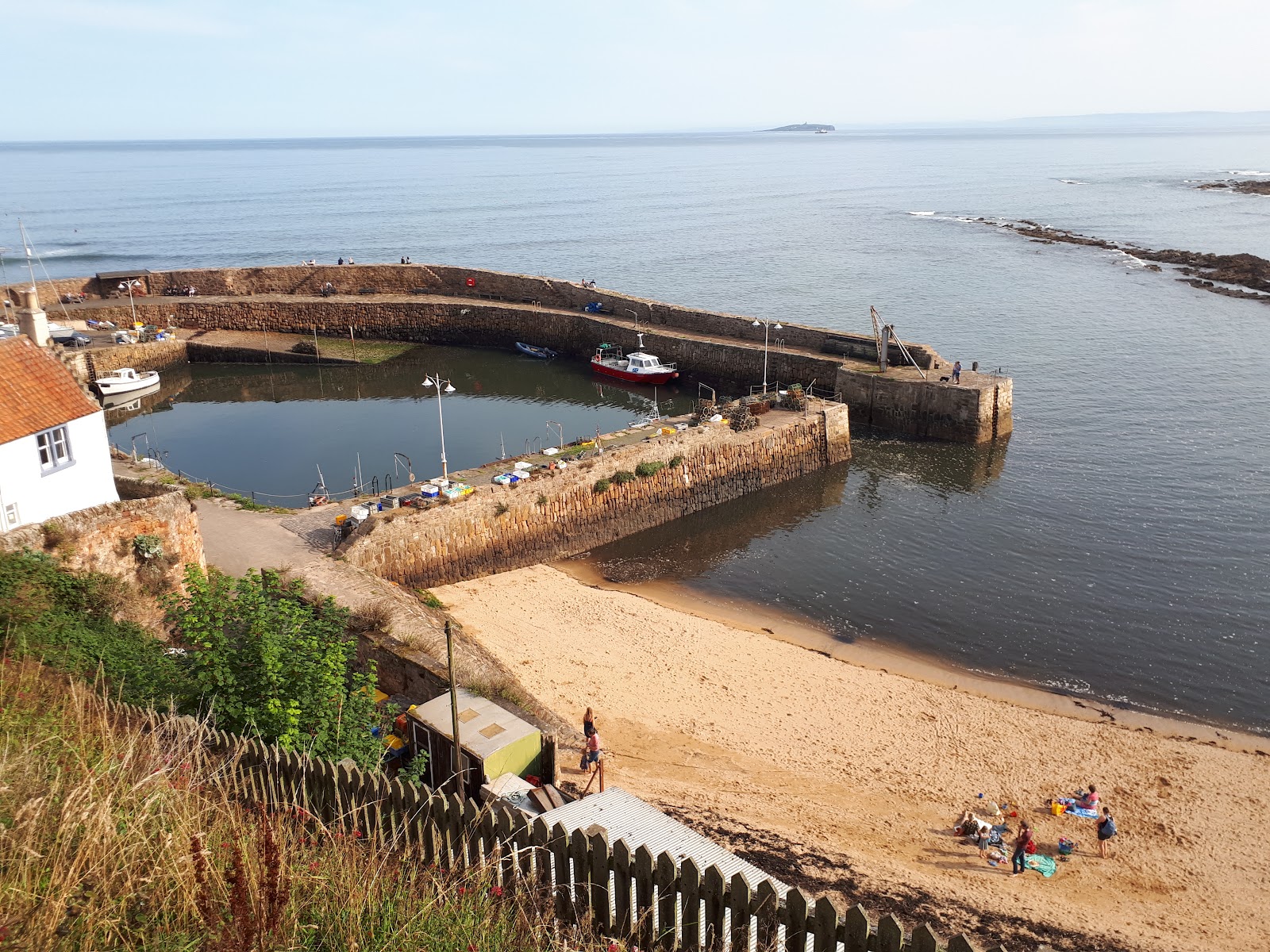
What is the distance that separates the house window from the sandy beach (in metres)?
9.32

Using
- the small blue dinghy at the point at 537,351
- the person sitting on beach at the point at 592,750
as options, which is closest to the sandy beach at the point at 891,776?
the person sitting on beach at the point at 592,750

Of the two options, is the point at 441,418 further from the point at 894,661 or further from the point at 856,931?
the point at 856,931

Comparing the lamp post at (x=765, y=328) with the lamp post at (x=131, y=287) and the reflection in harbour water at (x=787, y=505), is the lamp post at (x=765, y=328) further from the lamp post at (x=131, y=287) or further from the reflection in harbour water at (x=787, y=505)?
the lamp post at (x=131, y=287)

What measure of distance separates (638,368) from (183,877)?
41291 millimetres

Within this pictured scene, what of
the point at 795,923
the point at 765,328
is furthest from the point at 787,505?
the point at 795,923

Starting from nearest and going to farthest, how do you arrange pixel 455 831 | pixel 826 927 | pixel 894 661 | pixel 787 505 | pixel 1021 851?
1. pixel 826 927
2. pixel 455 831
3. pixel 1021 851
4. pixel 894 661
5. pixel 787 505

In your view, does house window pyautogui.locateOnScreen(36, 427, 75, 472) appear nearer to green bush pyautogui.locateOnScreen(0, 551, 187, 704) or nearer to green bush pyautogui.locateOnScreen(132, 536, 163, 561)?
green bush pyautogui.locateOnScreen(132, 536, 163, 561)

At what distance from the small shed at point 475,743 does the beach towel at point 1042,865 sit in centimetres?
855

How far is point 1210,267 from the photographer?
75625 mm

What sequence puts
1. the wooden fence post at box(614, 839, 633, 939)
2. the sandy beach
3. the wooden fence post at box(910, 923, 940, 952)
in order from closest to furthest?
the wooden fence post at box(910, 923, 940, 952)
the wooden fence post at box(614, 839, 633, 939)
the sandy beach

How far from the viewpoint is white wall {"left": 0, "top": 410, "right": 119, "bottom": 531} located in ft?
54.1

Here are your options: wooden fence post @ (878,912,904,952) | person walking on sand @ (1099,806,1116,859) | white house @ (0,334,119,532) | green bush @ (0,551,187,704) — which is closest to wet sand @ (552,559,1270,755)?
person walking on sand @ (1099,806,1116,859)

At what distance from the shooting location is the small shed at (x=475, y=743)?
41.8 feet

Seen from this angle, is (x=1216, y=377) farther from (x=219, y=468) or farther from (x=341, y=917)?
(x=341, y=917)
